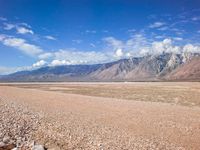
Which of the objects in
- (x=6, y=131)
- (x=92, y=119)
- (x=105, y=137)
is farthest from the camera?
(x=92, y=119)

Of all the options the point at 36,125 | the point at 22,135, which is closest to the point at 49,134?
the point at 22,135

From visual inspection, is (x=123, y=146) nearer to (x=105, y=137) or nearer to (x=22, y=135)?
(x=105, y=137)

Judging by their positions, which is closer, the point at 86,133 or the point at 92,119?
the point at 86,133

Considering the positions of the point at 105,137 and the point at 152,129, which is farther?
the point at 152,129

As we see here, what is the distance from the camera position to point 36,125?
20625 mm

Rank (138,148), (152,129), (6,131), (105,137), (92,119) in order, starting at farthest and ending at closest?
(92,119) < (152,129) < (6,131) < (105,137) < (138,148)

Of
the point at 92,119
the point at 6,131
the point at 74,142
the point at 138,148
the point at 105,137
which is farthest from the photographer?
the point at 92,119

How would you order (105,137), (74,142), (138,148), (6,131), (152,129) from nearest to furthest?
(138,148) < (74,142) < (105,137) < (6,131) < (152,129)

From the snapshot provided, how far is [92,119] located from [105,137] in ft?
22.9

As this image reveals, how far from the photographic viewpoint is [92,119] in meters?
23.9

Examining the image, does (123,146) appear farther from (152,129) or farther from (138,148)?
(152,129)

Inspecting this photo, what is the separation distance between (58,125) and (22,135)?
3.31 m

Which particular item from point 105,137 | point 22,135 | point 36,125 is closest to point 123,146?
point 105,137

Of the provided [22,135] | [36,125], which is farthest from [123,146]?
[36,125]
